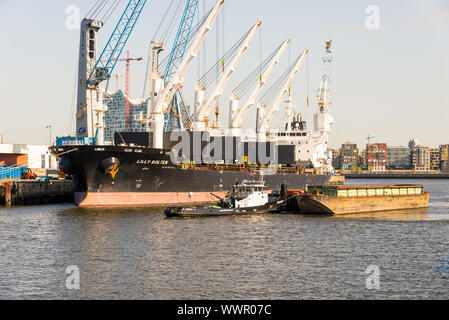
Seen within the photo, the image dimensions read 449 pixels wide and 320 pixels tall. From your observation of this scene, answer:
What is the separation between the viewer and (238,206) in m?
55.8

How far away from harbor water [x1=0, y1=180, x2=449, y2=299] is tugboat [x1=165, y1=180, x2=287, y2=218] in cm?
145

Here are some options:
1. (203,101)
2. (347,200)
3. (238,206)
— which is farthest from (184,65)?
(347,200)

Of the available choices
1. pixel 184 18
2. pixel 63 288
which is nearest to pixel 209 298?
pixel 63 288

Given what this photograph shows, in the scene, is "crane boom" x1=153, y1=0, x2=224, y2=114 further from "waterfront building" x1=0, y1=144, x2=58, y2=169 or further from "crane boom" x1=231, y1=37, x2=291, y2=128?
"waterfront building" x1=0, y1=144, x2=58, y2=169

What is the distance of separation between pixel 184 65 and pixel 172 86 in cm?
347

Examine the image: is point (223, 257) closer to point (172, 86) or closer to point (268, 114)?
point (172, 86)

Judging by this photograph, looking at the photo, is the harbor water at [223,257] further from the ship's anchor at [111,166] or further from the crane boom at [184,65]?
the crane boom at [184,65]

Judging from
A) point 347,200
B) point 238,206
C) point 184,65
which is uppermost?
point 184,65

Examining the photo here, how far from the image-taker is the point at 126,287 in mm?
27016

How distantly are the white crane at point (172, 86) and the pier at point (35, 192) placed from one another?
59.7 ft

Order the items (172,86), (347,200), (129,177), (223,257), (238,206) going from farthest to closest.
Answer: (172,86) → (129,177) → (347,200) → (238,206) → (223,257)

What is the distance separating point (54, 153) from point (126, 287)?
137 feet
